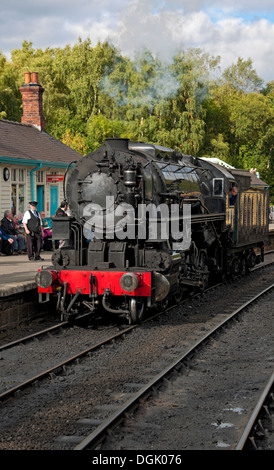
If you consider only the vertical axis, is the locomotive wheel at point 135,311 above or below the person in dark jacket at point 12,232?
below

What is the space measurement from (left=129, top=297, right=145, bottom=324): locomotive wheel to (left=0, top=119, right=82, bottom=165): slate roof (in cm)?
943

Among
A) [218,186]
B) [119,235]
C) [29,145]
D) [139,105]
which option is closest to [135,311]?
[119,235]

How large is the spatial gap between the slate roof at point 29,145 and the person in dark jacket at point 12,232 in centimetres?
216

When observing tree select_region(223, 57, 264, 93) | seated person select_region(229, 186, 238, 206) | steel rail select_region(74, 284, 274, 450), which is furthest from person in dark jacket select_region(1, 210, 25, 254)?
tree select_region(223, 57, 264, 93)

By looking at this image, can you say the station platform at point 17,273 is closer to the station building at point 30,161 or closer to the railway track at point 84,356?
the railway track at point 84,356

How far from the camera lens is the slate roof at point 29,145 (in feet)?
63.1

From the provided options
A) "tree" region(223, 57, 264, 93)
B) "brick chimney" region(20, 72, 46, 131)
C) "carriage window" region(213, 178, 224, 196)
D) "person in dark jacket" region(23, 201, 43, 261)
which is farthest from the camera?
"tree" region(223, 57, 264, 93)

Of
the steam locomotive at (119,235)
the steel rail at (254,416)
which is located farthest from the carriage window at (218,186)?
the steel rail at (254,416)

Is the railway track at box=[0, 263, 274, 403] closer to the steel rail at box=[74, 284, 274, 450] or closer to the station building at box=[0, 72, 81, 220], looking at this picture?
the steel rail at box=[74, 284, 274, 450]

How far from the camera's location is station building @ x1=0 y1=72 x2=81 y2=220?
18.5 metres

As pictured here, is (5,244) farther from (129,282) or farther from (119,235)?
(129,282)

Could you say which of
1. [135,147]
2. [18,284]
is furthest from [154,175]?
[18,284]

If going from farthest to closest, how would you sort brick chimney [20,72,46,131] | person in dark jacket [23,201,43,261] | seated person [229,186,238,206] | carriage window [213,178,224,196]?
brick chimney [20,72,46,131] < seated person [229,186,238,206] < person in dark jacket [23,201,43,261] < carriage window [213,178,224,196]

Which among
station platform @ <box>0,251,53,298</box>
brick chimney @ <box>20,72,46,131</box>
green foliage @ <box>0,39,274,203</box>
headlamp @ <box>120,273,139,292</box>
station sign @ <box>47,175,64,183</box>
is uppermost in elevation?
green foliage @ <box>0,39,274,203</box>
